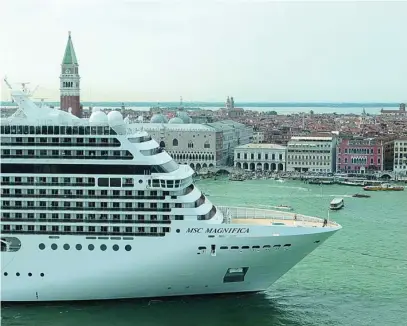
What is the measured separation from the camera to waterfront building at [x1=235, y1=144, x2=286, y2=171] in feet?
116

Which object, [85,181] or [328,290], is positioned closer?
[85,181]

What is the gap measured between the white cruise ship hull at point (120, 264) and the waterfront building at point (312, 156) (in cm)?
2331

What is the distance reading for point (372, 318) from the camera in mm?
11023

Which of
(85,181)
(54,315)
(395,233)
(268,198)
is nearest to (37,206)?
(85,181)

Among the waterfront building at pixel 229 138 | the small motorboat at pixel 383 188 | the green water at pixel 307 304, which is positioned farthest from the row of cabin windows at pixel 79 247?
the waterfront building at pixel 229 138

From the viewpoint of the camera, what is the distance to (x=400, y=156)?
111 ft

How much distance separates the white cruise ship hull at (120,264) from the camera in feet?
36.3

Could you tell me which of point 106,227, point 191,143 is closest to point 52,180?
point 106,227

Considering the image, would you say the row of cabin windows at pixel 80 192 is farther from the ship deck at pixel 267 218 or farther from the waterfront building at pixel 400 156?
the waterfront building at pixel 400 156

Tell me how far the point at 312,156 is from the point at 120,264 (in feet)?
79.3

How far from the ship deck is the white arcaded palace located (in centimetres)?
24

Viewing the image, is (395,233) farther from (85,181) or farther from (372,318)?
(85,181)

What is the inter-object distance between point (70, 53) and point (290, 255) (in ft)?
74.5

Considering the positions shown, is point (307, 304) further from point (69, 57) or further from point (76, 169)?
point (69, 57)
